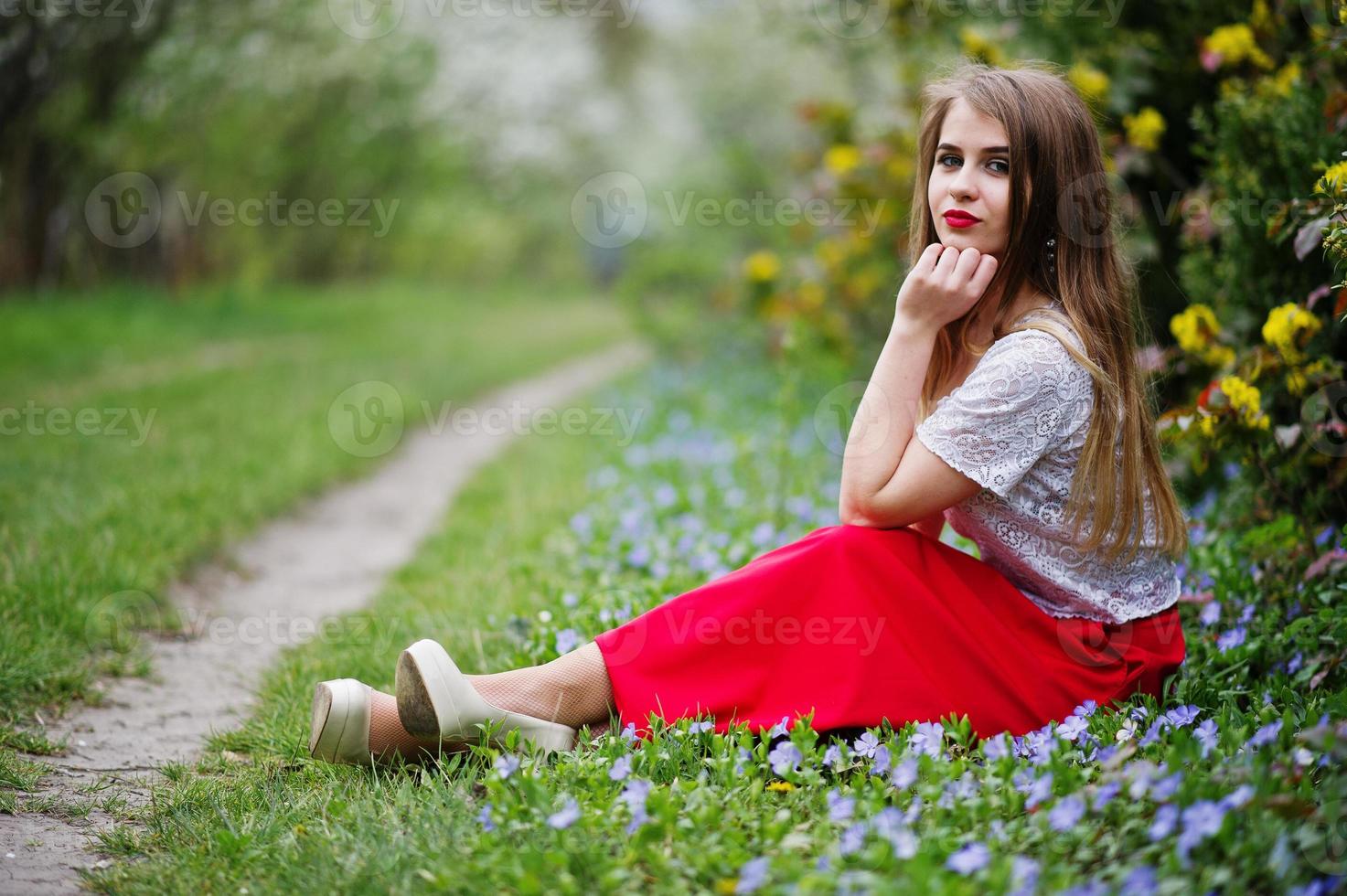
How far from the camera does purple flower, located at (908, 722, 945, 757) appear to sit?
196 cm

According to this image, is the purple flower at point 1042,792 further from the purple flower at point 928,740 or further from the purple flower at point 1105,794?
the purple flower at point 928,740

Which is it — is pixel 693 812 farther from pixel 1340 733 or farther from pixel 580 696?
pixel 1340 733

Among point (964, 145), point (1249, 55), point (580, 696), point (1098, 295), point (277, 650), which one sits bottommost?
point (277, 650)

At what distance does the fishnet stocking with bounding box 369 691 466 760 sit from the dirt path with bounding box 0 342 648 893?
0.51 meters

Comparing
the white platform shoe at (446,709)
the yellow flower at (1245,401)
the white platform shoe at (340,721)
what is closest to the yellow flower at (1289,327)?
the yellow flower at (1245,401)

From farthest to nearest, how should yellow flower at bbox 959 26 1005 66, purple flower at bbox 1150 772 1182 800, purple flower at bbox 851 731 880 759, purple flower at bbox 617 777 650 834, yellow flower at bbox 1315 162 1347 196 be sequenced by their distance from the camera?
yellow flower at bbox 959 26 1005 66
yellow flower at bbox 1315 162 1347 196
purple flower at bbox 851 731 880 759
purple flower at bbox 617 777 650 834
purple flower at bbox 1150 772 1182 800

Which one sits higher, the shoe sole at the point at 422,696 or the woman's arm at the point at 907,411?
the woman's arm at the point at 907,411

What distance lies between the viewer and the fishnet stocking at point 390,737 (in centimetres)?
218

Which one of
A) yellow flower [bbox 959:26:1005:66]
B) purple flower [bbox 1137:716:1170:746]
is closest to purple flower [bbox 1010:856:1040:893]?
purple flower [bbox 1137:716:1170:746]

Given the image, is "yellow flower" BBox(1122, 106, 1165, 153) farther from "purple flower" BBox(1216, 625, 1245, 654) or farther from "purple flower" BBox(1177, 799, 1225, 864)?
"purple flower" BBox(1177, 799, 1225, 864)

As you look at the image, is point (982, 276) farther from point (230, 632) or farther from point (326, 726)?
point (230, 632)

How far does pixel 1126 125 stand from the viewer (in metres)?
3.56

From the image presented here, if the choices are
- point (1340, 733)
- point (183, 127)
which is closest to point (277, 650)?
point (1340, 733)

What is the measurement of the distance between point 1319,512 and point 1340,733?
1454mm
